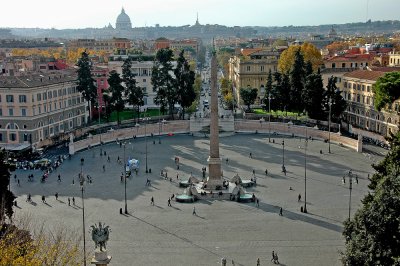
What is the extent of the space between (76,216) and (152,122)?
38285 millimetres

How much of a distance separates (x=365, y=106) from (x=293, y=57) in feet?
66.5

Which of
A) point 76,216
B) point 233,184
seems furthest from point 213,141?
point 76,216

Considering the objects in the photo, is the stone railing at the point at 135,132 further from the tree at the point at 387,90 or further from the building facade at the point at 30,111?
the tree at the point at 387,90

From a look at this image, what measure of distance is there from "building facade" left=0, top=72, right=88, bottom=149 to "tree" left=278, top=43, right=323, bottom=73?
36.6m

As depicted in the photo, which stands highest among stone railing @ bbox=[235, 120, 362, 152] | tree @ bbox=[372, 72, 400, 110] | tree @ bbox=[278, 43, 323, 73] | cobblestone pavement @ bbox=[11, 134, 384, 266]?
tree @ bbox=[278, 43, 323, 73]

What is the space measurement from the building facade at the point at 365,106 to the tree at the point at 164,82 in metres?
24.2

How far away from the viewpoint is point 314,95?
70125mm

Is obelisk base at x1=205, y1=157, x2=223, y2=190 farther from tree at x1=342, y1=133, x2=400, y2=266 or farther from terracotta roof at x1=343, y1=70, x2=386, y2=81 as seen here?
terracotta roof at x1=343, y1=70, x2=386, y2=81

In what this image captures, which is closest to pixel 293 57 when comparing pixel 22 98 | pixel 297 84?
pixel 297 84

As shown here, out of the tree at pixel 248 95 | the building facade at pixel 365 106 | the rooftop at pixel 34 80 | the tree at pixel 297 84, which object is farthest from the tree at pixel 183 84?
the building facade at pixel 365 106

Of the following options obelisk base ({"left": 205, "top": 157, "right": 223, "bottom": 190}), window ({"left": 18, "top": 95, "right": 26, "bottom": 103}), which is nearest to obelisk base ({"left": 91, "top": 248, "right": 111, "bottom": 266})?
obelisk base ({"left": 205, "top": 157, "right": 223, "bottom": 190})

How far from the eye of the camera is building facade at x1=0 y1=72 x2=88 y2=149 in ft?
204

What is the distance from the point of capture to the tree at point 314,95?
69.8m

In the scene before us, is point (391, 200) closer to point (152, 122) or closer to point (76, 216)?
point (76, 216)
